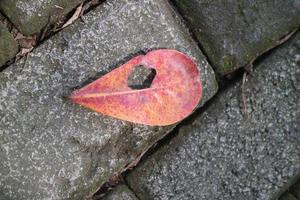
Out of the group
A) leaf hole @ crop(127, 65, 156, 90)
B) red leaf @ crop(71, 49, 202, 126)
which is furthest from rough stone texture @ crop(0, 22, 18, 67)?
leaf hole @ crop(127, 65, 156, 90)

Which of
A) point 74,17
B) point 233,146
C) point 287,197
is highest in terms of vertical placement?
point 74,17

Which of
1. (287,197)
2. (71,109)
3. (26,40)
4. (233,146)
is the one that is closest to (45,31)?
(26,40)

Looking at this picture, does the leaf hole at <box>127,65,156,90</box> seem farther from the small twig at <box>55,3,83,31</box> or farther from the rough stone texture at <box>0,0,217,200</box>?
the small twig at <box>55,3,83,31</box>

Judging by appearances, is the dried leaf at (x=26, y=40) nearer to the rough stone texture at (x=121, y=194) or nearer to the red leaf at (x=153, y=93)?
the red leaf at (x=153, y=93)

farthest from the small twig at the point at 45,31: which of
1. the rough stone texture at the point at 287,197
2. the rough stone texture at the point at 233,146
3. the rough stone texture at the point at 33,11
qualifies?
the rough stone texture at the point at 287,197

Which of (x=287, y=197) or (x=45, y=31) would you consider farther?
(x=287, y=197)

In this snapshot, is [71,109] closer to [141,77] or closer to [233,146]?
[141,77]

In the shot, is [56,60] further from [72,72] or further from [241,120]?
[241,120]
